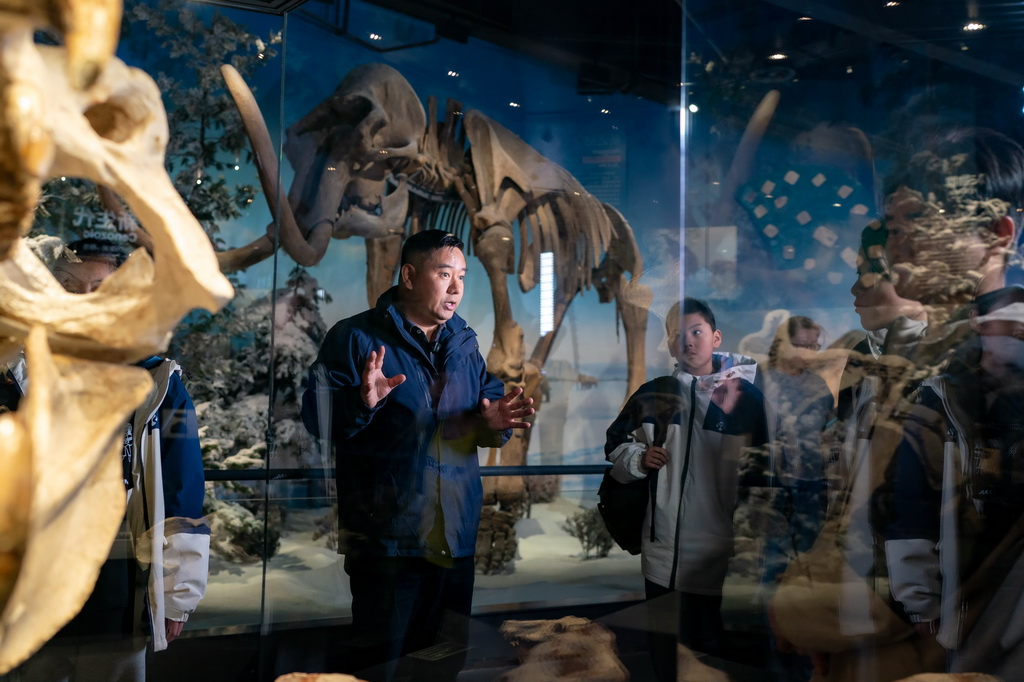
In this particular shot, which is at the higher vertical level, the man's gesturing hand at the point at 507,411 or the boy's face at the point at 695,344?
the boy's face at the point at 695,344

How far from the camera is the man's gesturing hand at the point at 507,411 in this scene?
2.27 meters

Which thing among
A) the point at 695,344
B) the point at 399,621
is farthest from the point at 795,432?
the point at 399,621

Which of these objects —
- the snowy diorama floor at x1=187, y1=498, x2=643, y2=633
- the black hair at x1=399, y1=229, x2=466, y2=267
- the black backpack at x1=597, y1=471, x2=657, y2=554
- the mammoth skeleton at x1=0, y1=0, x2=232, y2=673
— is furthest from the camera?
the black backpack at x1=597, y1=471, x2=657, y2=554

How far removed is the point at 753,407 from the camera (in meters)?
2.27

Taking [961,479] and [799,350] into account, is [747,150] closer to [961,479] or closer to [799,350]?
[799,350]

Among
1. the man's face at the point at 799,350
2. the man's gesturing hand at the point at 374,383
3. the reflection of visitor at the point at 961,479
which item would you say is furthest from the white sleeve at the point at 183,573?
the reflection of visitor at the point at 961,479

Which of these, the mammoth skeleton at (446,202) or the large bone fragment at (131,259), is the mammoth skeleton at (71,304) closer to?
the large bone fragment at (131,259)

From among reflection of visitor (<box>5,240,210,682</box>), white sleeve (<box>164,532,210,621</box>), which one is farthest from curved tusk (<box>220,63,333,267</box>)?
white sleeve (<box>164,532,210,621</box>)

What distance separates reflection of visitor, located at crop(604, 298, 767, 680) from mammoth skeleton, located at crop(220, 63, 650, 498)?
0.12 metres

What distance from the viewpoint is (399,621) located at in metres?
2.18

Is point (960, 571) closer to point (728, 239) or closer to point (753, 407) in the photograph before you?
point (753, 407)

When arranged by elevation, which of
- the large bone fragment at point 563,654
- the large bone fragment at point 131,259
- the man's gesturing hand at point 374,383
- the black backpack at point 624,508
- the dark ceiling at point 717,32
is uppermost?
the dark ceiling at point 717,32

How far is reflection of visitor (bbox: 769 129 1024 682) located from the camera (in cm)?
203

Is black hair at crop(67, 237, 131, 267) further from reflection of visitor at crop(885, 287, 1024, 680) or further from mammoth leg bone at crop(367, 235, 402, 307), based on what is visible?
reflection of visitor at crop(885, 287, 1024, 680)
